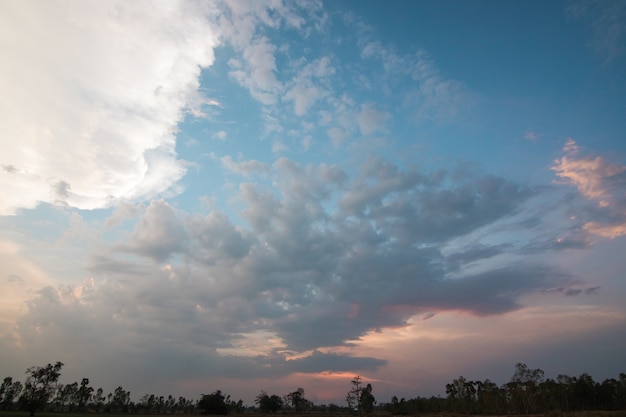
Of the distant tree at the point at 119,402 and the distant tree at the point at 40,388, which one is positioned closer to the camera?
the distant tree at the point at 40,388

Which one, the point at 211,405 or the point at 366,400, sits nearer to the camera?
the point at 211,405

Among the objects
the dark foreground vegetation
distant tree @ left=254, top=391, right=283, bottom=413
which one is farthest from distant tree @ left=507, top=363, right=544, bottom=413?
distant tree @ left=254, top=391, right=283, bottom=413

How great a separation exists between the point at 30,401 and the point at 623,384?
186126 millimetres

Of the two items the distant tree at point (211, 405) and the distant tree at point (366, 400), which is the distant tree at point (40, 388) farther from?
the distant tree at point (366, 400)

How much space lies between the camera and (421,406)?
15988 cm

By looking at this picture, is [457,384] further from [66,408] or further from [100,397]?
[66,408]

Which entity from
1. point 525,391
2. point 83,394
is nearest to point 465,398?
point 525,391

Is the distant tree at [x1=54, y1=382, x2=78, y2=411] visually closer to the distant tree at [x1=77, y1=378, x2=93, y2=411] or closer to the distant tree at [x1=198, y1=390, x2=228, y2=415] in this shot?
the distant tree at [x1=77, y1=378, x2=93, y2=411]

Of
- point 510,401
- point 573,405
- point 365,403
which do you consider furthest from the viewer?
point 365,403

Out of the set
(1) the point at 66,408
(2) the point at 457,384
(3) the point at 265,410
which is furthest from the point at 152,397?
(2) the point at 457,384

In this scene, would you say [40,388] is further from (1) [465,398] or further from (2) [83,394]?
(1) [465,398]

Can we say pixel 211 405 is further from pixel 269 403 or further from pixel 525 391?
pixel 525 391

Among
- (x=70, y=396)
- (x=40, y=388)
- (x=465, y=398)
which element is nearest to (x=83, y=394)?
(x=70, y=396)

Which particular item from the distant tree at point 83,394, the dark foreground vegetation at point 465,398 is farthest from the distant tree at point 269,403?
the distant tree at point 83,394
